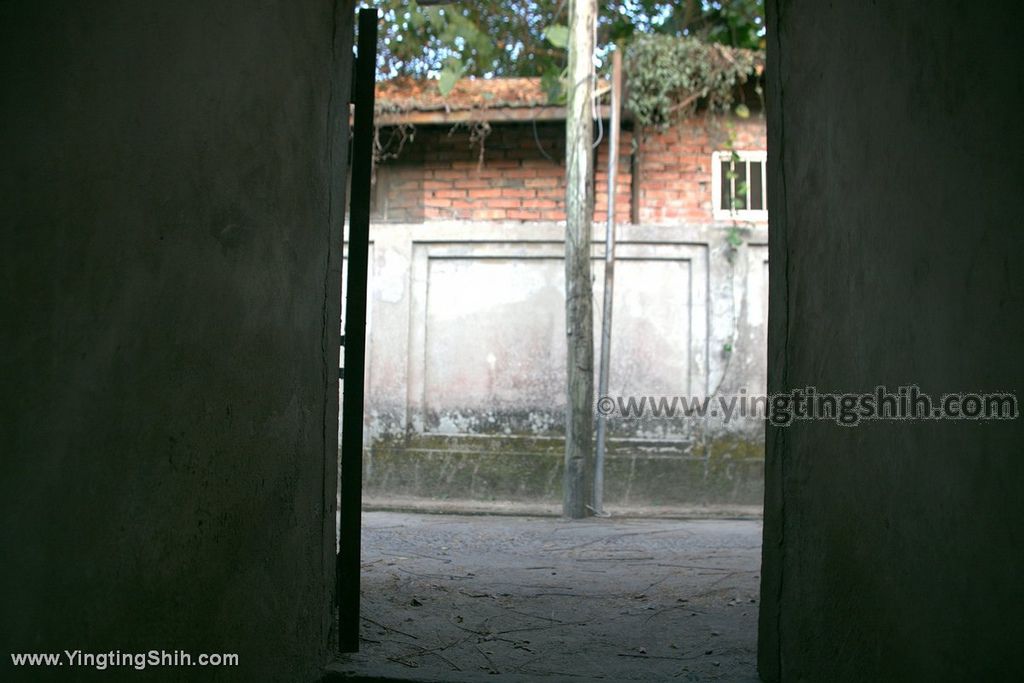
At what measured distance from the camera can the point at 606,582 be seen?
4.84 meters

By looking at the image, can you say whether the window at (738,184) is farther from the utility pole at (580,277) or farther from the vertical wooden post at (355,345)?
the vertical wooden post at (355,345)

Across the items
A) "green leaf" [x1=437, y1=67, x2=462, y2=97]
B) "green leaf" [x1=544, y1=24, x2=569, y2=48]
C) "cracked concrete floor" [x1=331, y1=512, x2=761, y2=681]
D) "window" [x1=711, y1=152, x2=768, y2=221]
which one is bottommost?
"cracked concrete floor" [x1=331, y1=512, x2=761, y2=681]

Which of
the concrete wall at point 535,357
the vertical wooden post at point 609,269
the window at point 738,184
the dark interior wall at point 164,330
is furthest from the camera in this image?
the window at point 738,184

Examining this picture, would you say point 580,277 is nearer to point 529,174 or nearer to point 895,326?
point 529,174

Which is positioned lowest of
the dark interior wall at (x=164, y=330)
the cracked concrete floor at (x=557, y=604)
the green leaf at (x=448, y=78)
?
the cracked concrete floor at (x=557, y=604)

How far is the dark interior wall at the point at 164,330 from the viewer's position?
5.94 feet

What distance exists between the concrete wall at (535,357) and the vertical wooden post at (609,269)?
242mm

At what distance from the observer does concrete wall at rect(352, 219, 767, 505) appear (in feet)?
28.3

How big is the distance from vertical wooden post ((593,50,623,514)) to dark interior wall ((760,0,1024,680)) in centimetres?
535

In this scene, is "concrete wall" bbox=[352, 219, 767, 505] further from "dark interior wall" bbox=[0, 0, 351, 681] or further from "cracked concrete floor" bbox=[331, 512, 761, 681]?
"dark interior wall" bbox=[0, 0, 351, 681]

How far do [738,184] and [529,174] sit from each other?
2194 millimetres

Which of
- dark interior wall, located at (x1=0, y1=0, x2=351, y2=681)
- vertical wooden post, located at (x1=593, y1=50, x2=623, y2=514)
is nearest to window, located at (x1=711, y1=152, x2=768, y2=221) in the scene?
vertical wooden post, located at (x1=593, y1=50, x2=623, y2=514)

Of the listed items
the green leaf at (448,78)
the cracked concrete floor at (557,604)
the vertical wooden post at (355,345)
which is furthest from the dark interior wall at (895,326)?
the green leaf at (448,78)

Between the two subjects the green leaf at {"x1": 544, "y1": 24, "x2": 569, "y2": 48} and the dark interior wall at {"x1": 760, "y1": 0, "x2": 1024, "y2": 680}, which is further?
the green leaf at {"x1": 544, "y1": 24, "x2": 569, "y2": 48}
